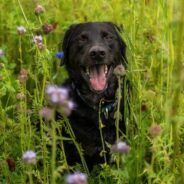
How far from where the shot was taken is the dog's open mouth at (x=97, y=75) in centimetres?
337

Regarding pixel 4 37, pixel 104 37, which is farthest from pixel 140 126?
pixel 4 37

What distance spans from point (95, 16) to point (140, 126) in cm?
212

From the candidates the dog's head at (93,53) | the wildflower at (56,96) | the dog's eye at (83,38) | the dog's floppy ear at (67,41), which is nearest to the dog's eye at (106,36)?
the dog's head at (93,53)

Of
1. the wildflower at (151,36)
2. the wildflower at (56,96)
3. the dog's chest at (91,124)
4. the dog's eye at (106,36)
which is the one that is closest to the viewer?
the wildflower at (56,96)

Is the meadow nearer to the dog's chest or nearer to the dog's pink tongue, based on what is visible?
the dog's chest

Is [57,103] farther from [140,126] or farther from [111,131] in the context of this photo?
[111,131]

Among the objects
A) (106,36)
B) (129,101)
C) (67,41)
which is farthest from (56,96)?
(67,41)

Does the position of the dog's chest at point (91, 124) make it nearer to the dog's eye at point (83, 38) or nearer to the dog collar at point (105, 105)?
the dog collar at point (105, 105)

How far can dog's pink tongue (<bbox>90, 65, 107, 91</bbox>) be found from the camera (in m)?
3.37

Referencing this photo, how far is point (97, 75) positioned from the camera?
11.4ft

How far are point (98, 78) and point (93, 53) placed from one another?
6.6 inches

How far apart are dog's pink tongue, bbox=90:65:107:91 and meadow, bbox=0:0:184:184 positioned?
0.26 metres

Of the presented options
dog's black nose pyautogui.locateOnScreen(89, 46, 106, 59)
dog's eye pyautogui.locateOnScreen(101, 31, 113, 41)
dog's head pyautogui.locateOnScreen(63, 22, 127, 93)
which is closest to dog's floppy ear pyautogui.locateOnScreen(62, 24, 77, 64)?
dog's head pyautogui.locateOnScreen(63, 22, 127, 93)

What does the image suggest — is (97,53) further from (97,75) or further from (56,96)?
(56,96)
